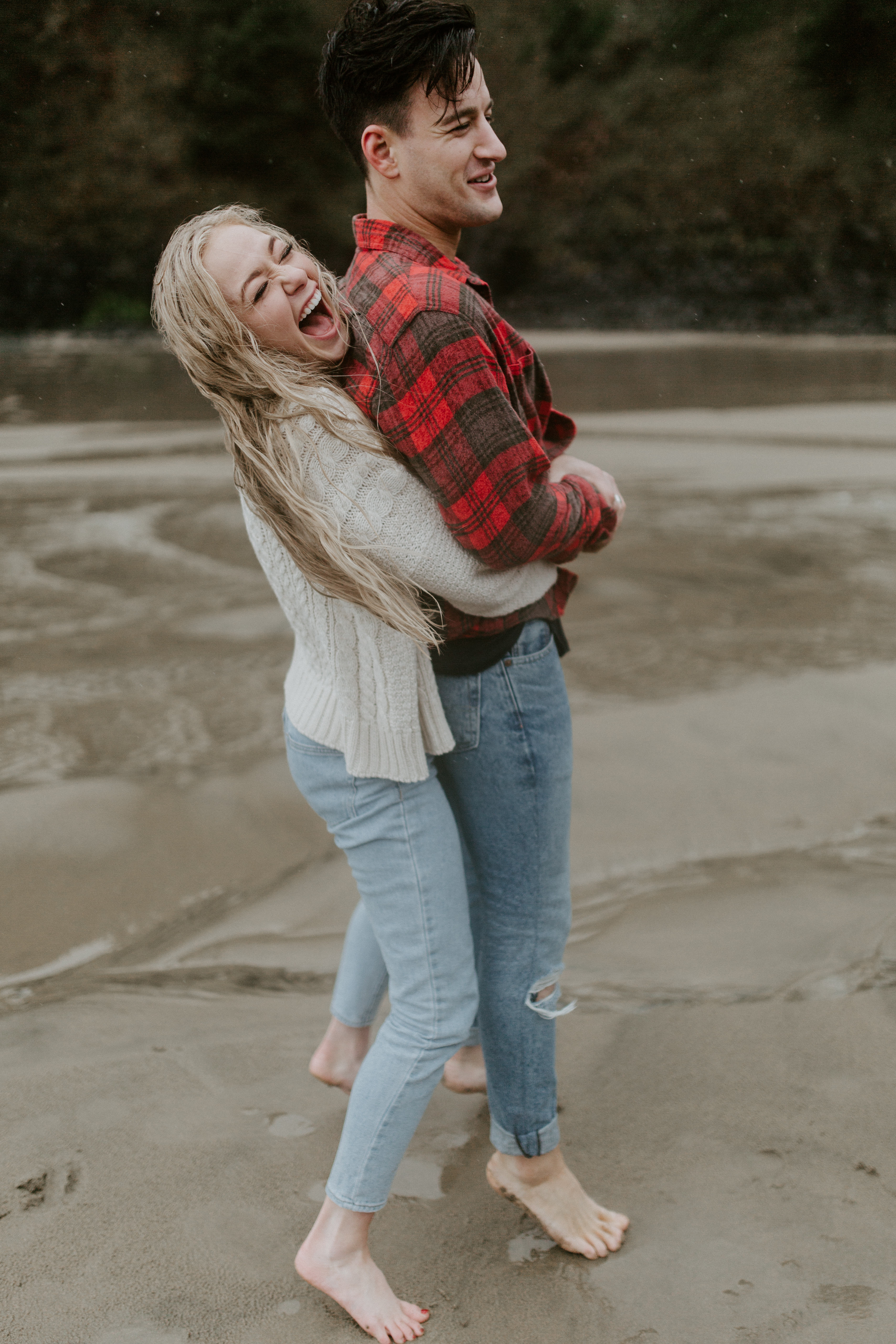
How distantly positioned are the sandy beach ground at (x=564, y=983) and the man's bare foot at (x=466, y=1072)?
0.03 metres

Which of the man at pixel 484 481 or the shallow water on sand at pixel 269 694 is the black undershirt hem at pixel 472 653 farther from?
the shallow water on sand at pixel 269 694

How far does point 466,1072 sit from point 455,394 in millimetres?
1053

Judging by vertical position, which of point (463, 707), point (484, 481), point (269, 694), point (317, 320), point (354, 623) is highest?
point (317, 320)

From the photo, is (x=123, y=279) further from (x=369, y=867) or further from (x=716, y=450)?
(x=369, y=867)

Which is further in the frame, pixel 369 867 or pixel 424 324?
pixel 369 867

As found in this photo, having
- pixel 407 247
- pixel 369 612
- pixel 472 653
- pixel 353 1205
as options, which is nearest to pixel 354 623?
pixel 369 612

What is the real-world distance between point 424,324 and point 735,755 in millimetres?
1993

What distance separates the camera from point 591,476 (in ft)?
3.91

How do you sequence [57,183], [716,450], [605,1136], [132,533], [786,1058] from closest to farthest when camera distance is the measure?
[605,1136] → [786,1058] → [132,533] → [716,450] → [57,183]

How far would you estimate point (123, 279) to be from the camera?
7.38 metres

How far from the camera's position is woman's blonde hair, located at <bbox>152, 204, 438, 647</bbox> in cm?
98

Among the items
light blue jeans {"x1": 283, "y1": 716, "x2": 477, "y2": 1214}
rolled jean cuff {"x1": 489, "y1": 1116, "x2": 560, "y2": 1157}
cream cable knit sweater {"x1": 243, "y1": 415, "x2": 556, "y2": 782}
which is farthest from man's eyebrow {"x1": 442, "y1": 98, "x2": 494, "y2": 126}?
rolled jean cuff {"x1": 489, "y1": 1116, "x2": 560, "y2": 1157}

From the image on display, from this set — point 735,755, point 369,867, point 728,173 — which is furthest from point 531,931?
point 728,173

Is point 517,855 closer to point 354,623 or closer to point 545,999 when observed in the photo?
point 545,999
